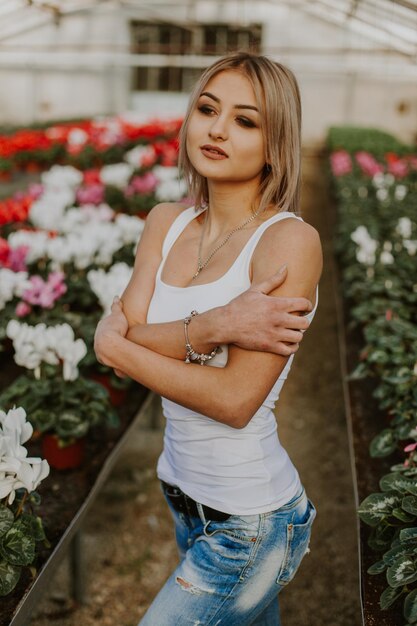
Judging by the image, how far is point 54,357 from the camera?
7.53ft

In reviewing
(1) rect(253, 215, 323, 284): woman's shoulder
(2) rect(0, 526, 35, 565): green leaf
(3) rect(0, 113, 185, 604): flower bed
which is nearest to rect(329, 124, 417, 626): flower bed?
(1) rect(253, 215, 323, 284): woman's shoulder

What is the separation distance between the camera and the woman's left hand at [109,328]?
1.50m

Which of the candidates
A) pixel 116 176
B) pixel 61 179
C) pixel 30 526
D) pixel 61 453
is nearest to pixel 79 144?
pixel 116 176

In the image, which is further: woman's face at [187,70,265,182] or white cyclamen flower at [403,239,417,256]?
white cyclamen flower at [403,239,417,256]

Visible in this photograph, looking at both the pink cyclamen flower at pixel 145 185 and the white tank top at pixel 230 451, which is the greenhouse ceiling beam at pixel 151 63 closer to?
the pink cyclamen flower at pixel 145 185

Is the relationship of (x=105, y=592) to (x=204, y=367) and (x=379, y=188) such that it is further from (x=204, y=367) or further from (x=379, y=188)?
(x=379, y=188)

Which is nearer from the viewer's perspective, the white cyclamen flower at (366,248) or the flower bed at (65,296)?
the flower bed at (65,296)

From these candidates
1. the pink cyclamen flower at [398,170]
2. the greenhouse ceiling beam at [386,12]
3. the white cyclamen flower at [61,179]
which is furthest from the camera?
the greenhouse ceiling beam at [386,12]

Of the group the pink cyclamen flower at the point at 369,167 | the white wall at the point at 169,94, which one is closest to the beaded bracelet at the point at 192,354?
the pink cyclamen flower at the point at 369,167

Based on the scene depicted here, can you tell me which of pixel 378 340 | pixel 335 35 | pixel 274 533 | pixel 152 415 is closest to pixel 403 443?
pixel 378 340

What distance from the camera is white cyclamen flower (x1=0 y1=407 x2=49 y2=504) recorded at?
147 centimetres

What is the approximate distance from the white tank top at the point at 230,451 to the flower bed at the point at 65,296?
1.28ft

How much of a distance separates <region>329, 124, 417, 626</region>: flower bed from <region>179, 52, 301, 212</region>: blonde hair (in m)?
0.68

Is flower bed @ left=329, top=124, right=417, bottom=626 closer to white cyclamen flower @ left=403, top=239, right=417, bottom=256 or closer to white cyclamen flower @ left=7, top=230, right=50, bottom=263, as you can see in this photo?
white cyclamen flower @ left=403, top=239, right=417, bottom=256
